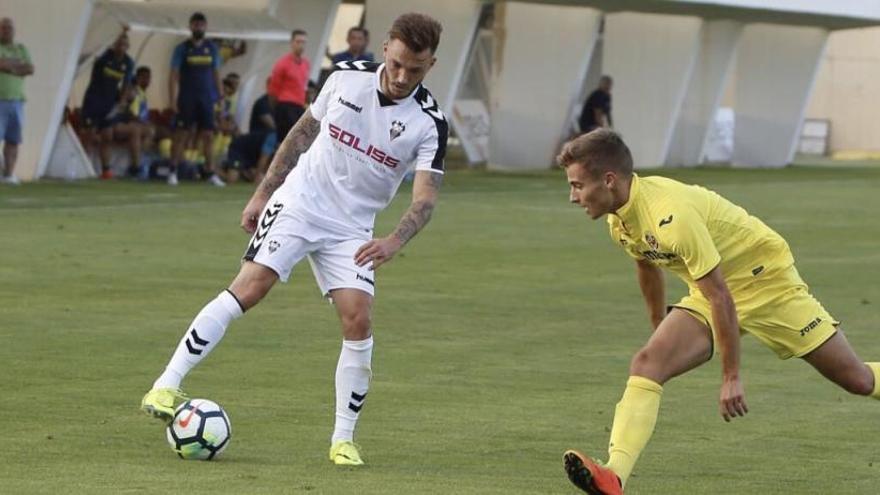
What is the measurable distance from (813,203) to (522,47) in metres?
8.67

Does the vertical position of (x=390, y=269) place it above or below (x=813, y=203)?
above

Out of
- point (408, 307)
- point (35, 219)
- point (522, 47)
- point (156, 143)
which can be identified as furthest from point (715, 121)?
point (408, 307)

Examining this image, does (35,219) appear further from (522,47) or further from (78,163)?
(522,47)

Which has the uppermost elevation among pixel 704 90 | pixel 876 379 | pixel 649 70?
pixel 876 379

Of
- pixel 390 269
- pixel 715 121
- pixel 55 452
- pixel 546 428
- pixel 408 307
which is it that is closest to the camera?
pixel 55 452

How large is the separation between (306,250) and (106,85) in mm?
19129

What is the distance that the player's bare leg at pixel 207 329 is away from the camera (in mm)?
8211

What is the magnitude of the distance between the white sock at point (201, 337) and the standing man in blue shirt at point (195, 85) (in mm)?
19306

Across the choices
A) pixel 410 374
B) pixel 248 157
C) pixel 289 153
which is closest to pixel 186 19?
pixel 248 157

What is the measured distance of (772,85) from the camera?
43250 millimetres

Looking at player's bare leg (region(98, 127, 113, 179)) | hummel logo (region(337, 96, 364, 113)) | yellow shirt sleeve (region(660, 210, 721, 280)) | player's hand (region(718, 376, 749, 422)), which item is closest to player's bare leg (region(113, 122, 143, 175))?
player's bare leg (region(98, 127, 113, 179))

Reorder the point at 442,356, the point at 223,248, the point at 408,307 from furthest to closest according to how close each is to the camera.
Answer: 1. the point at 223,248
2. the point at 408,307
3. the point at 442,356

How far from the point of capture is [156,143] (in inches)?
1142

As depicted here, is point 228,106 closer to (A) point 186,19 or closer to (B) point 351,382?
(A) point 186,19
